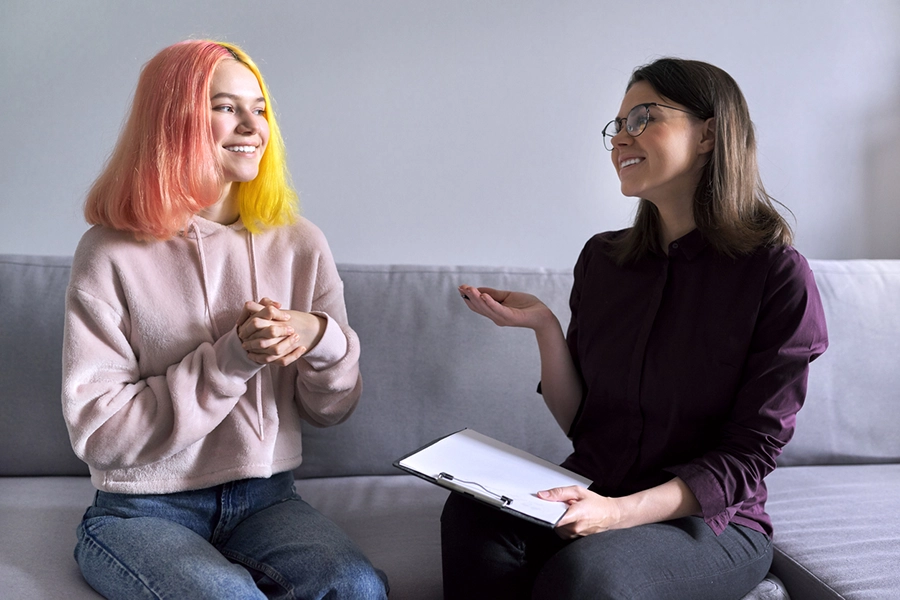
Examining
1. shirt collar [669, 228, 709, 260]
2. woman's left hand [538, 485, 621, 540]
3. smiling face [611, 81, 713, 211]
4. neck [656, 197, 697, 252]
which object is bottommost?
woman's left hand [538, 485, 621, 540]

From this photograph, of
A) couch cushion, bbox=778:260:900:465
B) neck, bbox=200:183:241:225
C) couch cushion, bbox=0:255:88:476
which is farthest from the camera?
couch cushion, bbox=778:260:900:465

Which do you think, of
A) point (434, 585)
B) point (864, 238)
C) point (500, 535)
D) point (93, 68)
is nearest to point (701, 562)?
point (500, 535)

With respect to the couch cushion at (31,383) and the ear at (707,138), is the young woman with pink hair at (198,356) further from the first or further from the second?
the ear at (707,138)

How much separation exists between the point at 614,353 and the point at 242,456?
682mm

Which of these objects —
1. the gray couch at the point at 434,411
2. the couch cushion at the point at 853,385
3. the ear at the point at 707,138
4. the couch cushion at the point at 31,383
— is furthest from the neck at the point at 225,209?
the couch cushion at the point at 853,385

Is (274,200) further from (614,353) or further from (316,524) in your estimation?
(614,353)

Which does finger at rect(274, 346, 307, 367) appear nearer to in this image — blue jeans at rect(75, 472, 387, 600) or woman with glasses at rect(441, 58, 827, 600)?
blue jeans at rect(75, 472, 387, 600)

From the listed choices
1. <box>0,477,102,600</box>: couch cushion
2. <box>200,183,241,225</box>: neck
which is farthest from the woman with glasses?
<box>0,477,102,600</box>: couch cushion

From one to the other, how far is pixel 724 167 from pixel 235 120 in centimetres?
85

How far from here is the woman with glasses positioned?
112 centimetres

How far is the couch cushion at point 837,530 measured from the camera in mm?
1222

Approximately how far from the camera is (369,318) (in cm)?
171

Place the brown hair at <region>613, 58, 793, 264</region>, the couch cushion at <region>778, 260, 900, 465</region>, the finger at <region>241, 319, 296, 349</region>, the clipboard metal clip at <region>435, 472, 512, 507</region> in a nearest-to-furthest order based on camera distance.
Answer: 1. the clipboard metal clip at <region>435, 472, 512, 507</region>
2. the finger at <region>241, 319, 296, 349</region>
3. the brown hair at <region>613, 58, 793, 264</region>
4. the couch cushion at <region>778, 260, 900, 465</region>

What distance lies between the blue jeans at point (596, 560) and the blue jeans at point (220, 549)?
0.49ft
